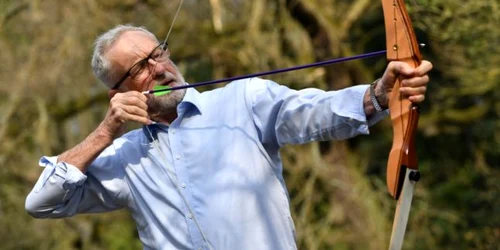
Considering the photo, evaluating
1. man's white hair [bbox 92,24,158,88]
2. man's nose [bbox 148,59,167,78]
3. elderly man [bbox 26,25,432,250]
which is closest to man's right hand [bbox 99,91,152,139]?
elderly man [bbox 26,25,432,250]

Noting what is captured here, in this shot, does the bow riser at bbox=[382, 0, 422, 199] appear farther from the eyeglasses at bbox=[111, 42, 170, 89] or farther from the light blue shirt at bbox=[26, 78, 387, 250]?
the eyeglasses at bbox=[111, 42, 170, 89]

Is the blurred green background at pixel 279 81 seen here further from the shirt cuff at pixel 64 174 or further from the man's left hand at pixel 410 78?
the man's left hand at pixel 410 78

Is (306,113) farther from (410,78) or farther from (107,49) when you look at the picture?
(107,49)

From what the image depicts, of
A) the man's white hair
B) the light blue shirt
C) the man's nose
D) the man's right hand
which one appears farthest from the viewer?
the man's white hair

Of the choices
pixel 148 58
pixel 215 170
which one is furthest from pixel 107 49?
pixel 215 170

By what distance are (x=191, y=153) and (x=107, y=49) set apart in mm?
493

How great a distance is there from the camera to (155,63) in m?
3.33

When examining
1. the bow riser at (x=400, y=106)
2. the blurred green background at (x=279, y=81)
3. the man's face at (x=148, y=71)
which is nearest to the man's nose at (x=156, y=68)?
the man's face at (x=148, y=71)

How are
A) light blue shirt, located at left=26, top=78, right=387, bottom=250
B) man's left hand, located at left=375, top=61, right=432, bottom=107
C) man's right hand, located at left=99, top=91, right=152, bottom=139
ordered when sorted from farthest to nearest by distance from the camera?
man's right hand, located at left=99, top=91, right=152, bottom=139
light blue shirt, located at left=26, top=78, right=387, bottom=250
man's left hand, located at left=375, top=61, right=432, bottom=107

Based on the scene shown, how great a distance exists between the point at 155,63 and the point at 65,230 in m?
6.02

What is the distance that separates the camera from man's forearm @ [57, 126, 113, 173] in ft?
10.6

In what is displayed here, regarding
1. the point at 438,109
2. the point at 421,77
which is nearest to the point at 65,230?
the point at 438,109

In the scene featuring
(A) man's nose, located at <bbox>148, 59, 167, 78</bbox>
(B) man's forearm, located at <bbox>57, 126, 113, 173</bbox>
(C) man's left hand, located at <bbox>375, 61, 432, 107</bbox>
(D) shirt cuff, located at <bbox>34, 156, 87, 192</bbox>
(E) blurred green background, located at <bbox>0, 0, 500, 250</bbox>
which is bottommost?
(E) blurred green background, located at <bbox>0, 0, 500, 250</bbox>

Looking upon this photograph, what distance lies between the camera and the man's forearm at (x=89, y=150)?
322 centimetres
